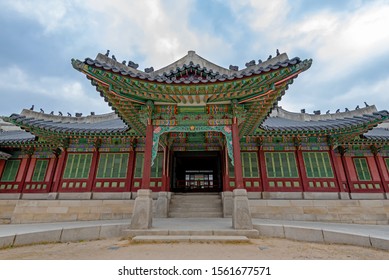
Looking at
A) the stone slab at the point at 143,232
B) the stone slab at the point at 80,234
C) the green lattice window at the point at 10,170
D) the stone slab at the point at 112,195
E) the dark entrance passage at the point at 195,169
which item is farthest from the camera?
the green lattice window at the point at 10,170

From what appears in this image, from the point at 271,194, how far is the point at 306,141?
13.5 ft

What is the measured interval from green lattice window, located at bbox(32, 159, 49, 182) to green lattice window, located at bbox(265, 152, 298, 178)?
14.7 meters

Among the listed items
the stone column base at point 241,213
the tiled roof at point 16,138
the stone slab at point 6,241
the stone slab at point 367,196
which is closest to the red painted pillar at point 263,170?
the stone slab at point 367,196

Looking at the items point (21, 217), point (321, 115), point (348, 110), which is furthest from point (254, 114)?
point (348, 110)

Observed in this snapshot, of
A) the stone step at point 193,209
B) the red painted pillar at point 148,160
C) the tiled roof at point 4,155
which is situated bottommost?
the stone step at point 193,209

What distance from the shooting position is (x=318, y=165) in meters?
11.8

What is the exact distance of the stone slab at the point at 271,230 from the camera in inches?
247

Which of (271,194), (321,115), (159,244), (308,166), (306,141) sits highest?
(321,115)

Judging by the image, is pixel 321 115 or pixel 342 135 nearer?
pixel 342 135

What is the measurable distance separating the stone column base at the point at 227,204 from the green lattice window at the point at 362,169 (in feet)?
29.6

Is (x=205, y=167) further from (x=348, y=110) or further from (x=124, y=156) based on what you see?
(x=348, y=110)

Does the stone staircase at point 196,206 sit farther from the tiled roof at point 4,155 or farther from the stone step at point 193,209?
the tiled roof at point 4,155

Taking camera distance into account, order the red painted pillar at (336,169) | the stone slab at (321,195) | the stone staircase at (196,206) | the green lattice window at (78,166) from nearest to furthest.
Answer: the stone staircase at (196,206) < the stone slab at (321,195) < the red painted pillar at (336,169) < the green lattice window at (78,166)

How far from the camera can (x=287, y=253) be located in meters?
4.46
